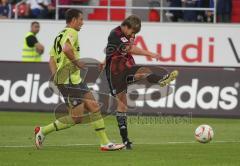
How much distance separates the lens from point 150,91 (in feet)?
78.2

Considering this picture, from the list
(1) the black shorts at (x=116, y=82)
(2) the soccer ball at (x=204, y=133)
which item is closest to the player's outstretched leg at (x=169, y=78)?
(1) the black shorts at (x=116, y=82)

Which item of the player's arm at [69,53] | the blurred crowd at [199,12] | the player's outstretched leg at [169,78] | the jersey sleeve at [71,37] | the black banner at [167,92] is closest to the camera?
the player's arm at [69,53]

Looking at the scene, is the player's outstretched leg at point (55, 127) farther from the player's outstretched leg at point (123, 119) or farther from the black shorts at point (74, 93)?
the player's outstretched leg at point (123, 119)

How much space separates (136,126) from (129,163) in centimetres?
783

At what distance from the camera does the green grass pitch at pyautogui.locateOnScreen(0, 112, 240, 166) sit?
44.4 feet

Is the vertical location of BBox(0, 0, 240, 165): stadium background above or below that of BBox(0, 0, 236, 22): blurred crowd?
below

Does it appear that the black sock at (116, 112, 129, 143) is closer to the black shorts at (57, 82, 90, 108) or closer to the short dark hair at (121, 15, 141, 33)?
the black shorts at (57, 82, 90, 108)

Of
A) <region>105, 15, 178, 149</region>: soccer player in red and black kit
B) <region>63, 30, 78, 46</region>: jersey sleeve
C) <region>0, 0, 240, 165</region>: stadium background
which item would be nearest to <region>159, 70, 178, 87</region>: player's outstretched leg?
<region>105, 15, 178, 149</region>: soccer player in red and black kit

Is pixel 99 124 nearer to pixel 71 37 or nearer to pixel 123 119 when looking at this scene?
pixel 123 119

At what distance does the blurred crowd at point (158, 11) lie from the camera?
30812mm

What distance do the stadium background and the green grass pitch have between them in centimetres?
2

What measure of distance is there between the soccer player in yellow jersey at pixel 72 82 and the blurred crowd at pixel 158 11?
15.8m

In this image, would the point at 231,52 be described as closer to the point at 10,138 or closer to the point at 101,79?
the point at 101,79

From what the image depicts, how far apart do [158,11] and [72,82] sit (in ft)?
54.1
